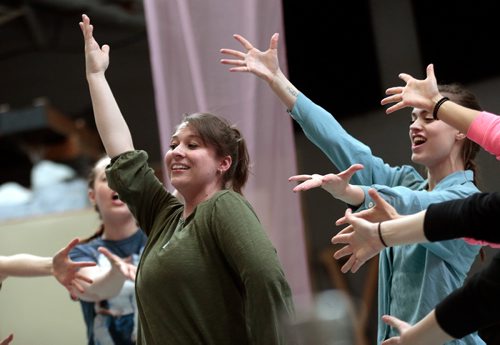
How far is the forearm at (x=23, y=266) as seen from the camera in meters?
1.93

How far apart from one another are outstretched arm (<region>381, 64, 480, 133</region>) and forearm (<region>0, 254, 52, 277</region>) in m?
0.90

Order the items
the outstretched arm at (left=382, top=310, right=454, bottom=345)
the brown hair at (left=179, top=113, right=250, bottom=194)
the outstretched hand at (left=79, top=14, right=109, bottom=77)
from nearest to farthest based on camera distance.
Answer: the outstretched arm at (left=382, top=310, right=454, bottom=345) → the brown hair at (left=179, top=113, right=250, bottom=194) → the outstretched hand at (left=79, top=14, right=109, bottom=77)

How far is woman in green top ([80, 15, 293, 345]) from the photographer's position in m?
1.41

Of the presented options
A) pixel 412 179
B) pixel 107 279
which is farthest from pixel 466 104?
pixel 107 279

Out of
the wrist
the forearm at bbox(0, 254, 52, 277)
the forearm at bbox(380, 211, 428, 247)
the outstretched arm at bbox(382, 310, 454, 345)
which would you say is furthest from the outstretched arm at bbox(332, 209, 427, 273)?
the forearm at bbox(0, 254, 52, 277)

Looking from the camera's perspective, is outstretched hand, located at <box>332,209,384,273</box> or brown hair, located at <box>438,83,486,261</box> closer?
outstretched hand, located at <box>332,209,384,273</box>

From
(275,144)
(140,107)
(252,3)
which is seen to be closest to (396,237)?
(275,144)

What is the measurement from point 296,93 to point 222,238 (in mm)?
466

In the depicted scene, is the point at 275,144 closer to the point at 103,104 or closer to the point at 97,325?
the point at 103,104

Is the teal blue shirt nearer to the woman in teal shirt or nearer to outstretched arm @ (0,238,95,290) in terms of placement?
the woman in teal shirt

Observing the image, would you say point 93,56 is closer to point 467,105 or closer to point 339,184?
point 339,184

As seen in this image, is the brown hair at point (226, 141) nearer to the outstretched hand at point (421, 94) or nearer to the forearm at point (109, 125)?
the forearm at point (109, 125)

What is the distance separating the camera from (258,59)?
181cm

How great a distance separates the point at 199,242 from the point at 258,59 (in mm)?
496
